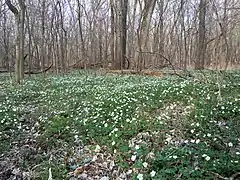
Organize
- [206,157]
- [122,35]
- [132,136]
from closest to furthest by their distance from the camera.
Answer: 1. [206,157]
2. [132,136]
3. [122,35]

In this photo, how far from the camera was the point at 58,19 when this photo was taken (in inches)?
1016

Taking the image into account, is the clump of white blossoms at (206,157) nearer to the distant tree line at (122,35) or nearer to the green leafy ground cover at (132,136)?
the green leafy ground cover at (132,136)

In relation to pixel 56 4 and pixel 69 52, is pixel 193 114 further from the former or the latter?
pixel 69 52

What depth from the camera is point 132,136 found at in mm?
5668

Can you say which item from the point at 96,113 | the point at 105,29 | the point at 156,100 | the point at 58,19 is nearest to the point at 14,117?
the point at 96,113

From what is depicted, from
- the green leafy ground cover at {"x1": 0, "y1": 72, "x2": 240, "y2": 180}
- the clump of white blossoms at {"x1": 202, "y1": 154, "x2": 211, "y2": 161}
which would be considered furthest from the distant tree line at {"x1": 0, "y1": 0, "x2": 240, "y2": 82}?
the clump of white blossoms at {"x1": 202, "y1": 154, "x2": 211, "y2": 161}

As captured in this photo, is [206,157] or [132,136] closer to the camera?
[206,157]

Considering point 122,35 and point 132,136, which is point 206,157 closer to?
point 132,136

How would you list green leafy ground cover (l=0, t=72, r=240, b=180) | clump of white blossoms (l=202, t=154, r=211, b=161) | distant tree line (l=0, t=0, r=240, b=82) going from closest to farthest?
clump of white blossoms (l=202, t=154, r=211, b=161)
green leafy ground cover (l=0, t=72, r=240, b=180)
distant tree line (l=0, t=0, r=240, b=82)

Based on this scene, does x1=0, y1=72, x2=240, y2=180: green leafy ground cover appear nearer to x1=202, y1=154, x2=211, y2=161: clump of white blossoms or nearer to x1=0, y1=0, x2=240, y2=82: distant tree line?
x1=202, y1=154, x2=211, y2=161: clump of white blossoms

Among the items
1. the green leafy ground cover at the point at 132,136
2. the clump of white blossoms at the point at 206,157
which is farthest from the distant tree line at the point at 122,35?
the clump of white blossoms at the point at 206,157

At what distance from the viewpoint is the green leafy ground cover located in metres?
4.23

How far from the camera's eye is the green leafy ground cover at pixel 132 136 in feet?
13.9

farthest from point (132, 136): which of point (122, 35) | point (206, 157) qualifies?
point (122, 35)
